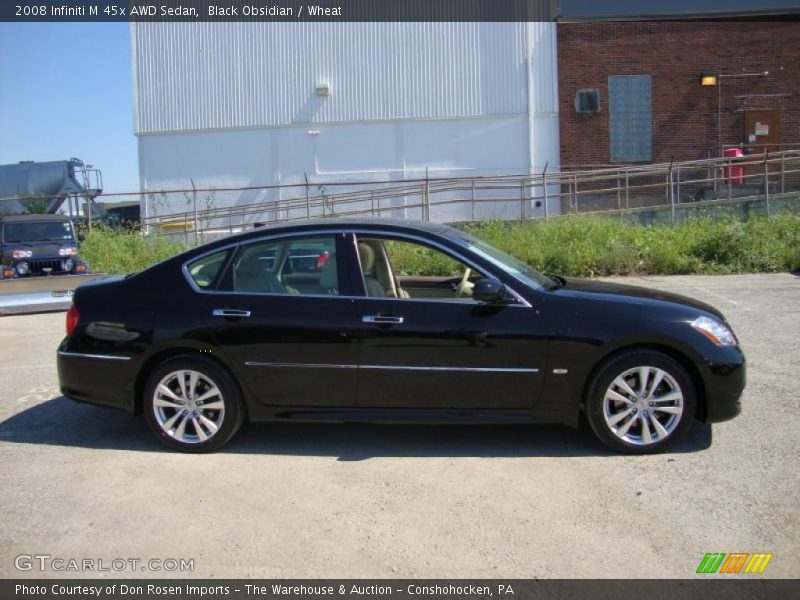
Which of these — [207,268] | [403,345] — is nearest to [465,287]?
[403,345]

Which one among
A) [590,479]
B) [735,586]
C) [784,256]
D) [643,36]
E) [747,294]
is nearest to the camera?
[735,586]

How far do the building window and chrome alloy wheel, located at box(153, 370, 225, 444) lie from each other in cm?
2480

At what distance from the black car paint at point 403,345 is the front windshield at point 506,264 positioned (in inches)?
3.8

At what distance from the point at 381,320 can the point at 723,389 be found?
2.26 m

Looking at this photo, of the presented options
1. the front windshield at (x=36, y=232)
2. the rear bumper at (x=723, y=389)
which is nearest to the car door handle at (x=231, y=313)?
the rear bumper at (x=723, y=389)

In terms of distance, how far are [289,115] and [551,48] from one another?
9.67 meters

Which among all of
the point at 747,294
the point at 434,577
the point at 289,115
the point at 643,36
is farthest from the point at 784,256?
the point at 289,115

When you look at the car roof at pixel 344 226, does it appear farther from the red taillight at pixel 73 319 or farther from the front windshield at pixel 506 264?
the red taillight at pixel 73 319

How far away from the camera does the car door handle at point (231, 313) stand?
5.40 m

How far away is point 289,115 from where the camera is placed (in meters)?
29.3

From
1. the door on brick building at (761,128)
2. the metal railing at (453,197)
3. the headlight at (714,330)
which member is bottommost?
the headlight at (714,330)

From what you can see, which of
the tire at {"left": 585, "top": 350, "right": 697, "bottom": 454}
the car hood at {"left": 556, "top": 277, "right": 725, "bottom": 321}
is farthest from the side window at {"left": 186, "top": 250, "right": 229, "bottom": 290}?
the tire at {"left": 585, "top": 350, "right": 697, "bottom": 454}

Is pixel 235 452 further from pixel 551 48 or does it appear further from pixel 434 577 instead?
pixel 551 48

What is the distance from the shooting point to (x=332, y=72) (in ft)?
95.5
